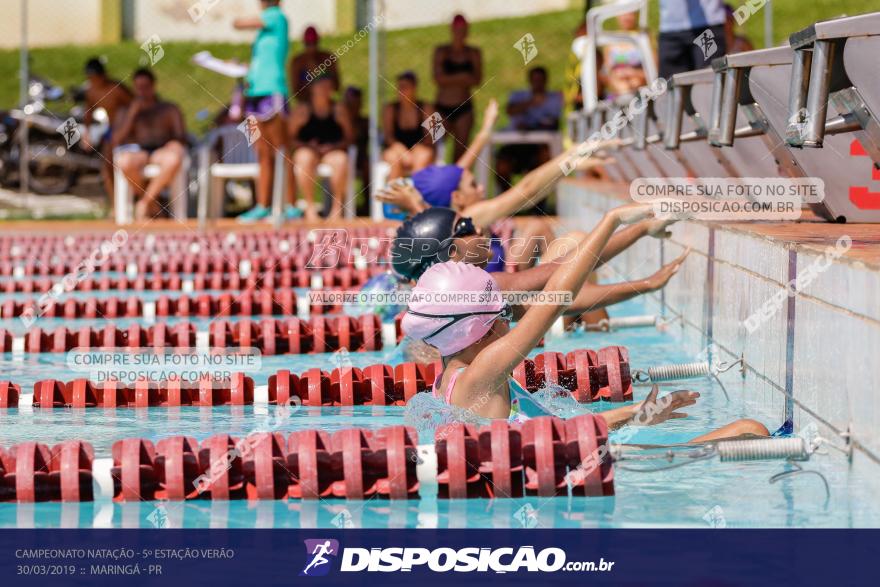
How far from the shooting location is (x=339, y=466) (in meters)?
4.04

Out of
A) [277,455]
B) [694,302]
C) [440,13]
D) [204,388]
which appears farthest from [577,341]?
[440,13]

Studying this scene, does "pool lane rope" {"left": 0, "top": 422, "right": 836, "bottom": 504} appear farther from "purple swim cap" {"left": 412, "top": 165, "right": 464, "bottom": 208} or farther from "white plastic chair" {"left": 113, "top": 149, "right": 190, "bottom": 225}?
"white plastic chair" {"left": 113, "top": 149, "right": 190, "bottom": 225}

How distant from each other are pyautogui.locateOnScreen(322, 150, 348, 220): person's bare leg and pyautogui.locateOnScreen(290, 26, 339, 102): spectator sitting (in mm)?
717

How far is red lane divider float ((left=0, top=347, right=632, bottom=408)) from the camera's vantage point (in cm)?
561

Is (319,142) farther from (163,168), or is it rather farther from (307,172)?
(163,168)

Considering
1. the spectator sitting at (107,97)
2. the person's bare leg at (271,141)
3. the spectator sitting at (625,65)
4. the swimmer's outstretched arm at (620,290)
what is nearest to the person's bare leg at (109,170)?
the spectator sitting at (107,97)

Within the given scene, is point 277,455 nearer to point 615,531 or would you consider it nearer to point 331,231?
point 615,531

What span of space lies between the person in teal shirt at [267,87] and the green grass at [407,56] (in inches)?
296

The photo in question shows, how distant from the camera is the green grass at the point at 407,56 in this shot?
21078 millimetres

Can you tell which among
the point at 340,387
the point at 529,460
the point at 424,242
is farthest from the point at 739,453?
the point at 340,387

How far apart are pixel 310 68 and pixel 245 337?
24.9 ft

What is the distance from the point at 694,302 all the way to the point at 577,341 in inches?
30.8

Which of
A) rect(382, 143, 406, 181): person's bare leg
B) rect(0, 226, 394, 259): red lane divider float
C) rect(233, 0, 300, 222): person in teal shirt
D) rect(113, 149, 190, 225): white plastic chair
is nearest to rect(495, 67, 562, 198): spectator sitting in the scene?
rect(382, 143, 406, 181): person's bare leg

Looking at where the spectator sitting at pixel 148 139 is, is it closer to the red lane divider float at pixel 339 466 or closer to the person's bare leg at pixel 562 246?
the person's bare leg at pixel 562 246
